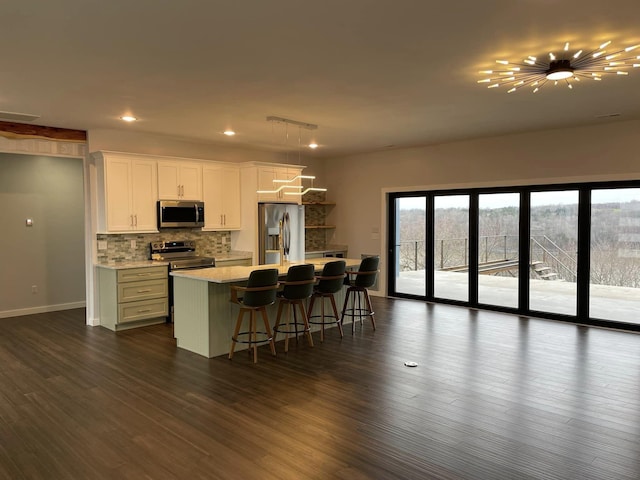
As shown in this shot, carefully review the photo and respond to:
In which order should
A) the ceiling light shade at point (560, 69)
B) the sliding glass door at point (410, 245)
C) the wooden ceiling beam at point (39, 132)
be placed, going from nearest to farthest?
the ceiling light shade at point (560, 69), the wooden ceiling beam at point (39, 132), the sliding glass door at point (410, 245)

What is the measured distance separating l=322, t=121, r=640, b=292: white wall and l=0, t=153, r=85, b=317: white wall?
4759 mm

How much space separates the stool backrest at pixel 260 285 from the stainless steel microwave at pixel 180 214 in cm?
259

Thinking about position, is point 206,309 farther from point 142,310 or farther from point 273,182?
point 273,182

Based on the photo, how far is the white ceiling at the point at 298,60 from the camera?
278 cm

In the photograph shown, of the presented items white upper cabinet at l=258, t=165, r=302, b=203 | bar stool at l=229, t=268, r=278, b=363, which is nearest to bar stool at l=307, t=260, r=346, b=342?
bar stool at l=229, t=268, r=278, b=363

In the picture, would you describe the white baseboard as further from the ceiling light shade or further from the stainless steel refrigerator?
the ceiling light shade

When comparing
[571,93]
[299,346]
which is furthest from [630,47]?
[299,346]

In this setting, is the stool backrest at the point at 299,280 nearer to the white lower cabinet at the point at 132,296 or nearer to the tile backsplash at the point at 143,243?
the white lower cabinet at the point at 132,296

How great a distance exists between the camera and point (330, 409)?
3.59 m

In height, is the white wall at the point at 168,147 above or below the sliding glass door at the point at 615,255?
above

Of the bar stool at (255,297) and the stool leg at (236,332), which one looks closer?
the bar stool at (255,297)

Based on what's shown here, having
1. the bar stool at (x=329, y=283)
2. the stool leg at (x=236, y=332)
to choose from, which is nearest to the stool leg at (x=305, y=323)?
the bar stool at (x=329, y=283)

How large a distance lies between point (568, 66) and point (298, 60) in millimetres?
2104

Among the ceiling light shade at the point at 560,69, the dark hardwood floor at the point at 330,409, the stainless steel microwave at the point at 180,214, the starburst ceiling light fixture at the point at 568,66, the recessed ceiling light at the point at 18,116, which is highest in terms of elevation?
the recessed ceiling light at the point at 18,116
